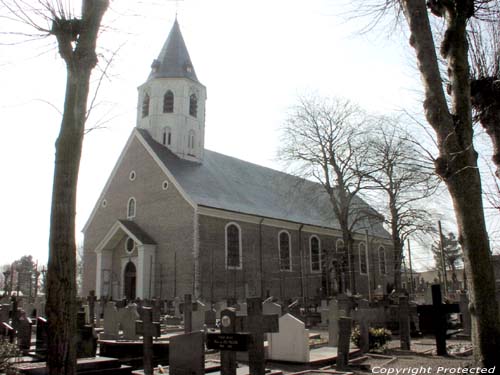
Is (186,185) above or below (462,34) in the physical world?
above

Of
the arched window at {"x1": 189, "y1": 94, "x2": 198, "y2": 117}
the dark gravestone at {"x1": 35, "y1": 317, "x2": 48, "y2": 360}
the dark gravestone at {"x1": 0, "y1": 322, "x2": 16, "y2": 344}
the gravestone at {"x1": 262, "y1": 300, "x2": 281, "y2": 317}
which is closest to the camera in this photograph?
the dark gravestone at {"x1": 35, "y1": 317, "x2": 48, "y2": 360}

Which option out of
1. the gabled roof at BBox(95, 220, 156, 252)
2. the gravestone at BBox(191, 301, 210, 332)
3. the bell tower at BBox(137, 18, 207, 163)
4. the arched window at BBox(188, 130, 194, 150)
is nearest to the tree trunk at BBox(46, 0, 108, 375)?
the gravestone at BBox(191, 301, 210, 332)

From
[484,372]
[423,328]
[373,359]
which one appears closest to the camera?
[484,372]

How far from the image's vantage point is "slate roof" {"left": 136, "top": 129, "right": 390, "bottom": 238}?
26328mm

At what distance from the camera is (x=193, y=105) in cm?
3073

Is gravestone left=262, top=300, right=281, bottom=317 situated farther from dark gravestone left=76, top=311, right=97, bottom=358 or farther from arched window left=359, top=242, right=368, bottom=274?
arched window left=359, top=242, right=368, bottom=274

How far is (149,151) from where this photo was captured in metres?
27.3

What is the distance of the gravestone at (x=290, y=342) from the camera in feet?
29.6

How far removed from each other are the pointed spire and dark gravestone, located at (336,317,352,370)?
24.3 meters

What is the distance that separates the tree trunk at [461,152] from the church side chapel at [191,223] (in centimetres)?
1694

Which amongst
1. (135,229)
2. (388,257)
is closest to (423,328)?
(135,229)

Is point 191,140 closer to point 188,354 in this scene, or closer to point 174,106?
point 174,106

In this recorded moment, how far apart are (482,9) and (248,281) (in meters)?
20.7

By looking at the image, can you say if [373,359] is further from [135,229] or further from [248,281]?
[135,229]
